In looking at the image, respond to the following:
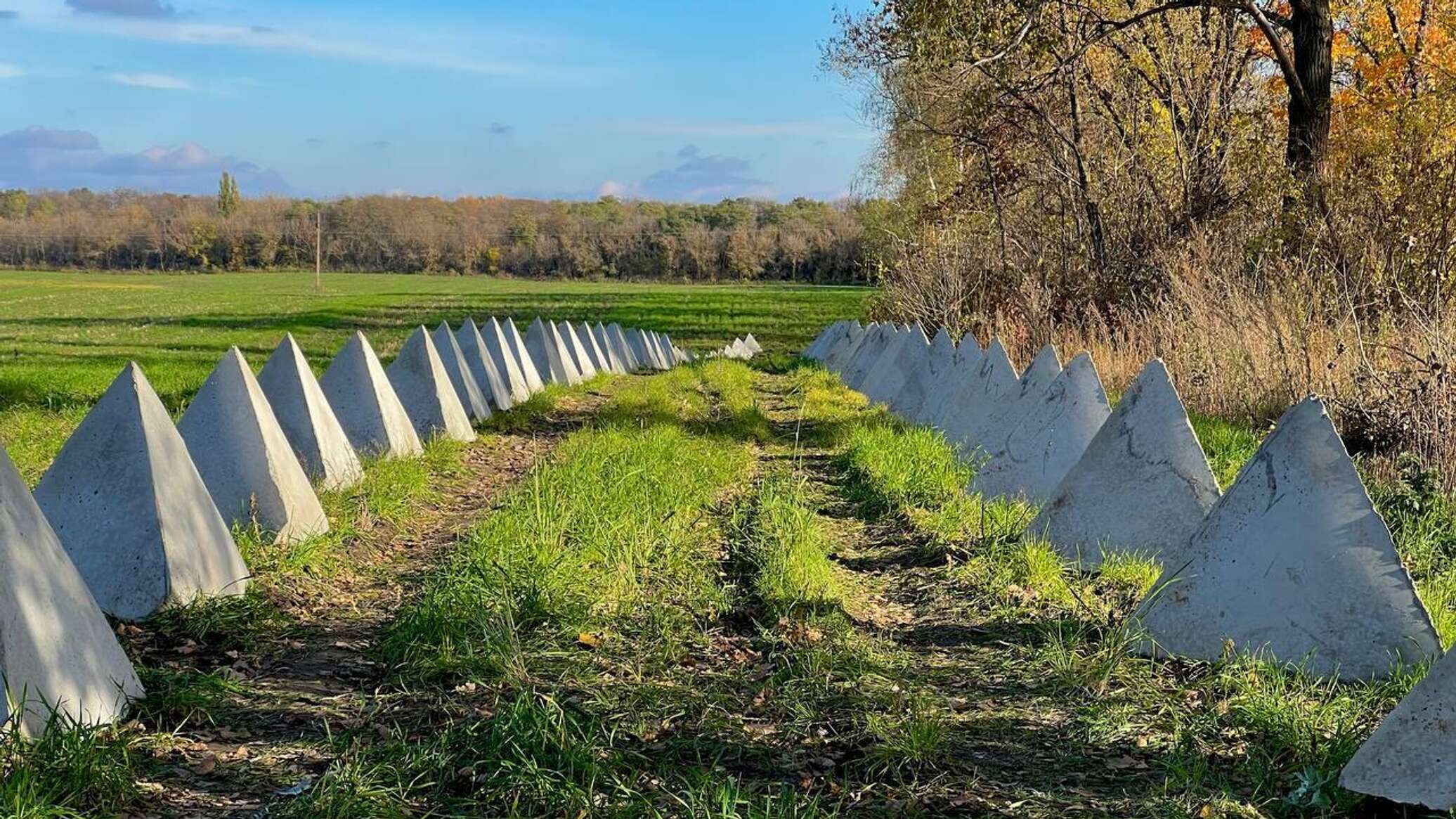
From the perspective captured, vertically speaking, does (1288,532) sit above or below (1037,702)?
above

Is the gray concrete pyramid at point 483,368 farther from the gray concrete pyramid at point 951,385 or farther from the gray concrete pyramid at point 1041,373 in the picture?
the gray concrete pyramid at point 1041,373

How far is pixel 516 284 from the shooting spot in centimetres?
8894

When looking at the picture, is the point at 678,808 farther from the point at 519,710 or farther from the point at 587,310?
the point at 587,310

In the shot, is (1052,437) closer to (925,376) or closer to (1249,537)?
(1249,537)

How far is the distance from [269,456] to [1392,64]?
86.8 ft

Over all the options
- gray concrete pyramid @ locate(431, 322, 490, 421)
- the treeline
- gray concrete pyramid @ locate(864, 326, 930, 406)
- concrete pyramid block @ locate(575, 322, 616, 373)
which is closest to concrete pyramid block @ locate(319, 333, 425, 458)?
gray concrete pyramid @ locate(431, 322, 490, 421)

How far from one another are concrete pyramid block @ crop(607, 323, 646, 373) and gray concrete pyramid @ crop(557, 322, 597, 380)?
317 cm

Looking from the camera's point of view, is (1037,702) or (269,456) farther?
(269,456)

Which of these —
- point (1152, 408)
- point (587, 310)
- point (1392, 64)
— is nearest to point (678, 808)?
point (1152, 408)

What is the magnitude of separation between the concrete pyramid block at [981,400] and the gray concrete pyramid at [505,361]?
5.77m

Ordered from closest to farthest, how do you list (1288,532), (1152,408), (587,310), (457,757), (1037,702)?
(457,757)
(1037,702)
(1288,532)
(1152,408)
(587,310)

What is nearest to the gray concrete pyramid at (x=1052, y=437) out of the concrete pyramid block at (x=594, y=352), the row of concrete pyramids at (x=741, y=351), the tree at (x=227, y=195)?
the concrete pyramid block at (x=594, y=352)

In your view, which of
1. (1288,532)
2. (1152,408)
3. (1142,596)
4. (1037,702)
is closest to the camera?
(1037,702)

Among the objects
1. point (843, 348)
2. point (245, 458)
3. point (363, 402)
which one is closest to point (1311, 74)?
point (843, 348)
